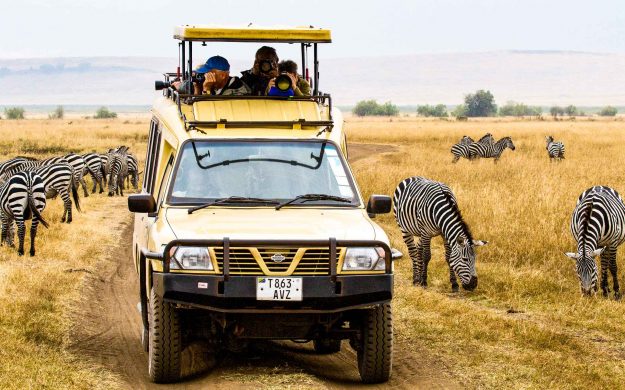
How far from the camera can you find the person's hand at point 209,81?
10125 millimetres

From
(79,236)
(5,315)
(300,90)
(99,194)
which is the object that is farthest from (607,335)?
(99,194)

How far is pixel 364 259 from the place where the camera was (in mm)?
7656

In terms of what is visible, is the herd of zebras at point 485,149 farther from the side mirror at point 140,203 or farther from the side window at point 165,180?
the side mirror at point 140,203

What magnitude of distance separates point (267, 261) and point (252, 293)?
0.25m

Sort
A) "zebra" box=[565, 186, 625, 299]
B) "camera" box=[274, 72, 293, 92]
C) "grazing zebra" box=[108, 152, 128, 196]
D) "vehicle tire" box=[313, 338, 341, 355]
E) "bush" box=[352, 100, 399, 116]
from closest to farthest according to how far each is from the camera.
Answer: "vehicle tire" box=[313, 338, 341, 355], "camera" box=[274, 72, 293, 92], "zebra" box=[565, 186, 625, 299], "grazing zebra" box=[108, 152, 128, 196], "bush" box=[352, 100, 399, 116]

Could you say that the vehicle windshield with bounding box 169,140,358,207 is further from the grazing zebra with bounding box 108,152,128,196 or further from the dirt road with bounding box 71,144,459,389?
the grazing zebra with bounding box 108,152,128,196

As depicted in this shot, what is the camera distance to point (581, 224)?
1327 centimetres

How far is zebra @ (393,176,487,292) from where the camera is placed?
13.0m

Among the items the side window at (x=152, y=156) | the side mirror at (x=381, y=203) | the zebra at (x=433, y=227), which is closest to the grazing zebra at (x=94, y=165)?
the zebra at (x=433, y=227)

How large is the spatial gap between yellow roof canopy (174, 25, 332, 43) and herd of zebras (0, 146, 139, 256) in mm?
6939

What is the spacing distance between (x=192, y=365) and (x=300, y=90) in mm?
3017

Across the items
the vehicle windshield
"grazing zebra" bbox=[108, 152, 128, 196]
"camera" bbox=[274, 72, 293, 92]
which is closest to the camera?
the vehicle windshield

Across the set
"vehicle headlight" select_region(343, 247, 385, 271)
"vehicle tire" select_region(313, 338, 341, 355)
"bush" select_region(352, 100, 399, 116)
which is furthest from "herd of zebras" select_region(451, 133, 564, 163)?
"bush" select_region(352, 100, 399, 116)

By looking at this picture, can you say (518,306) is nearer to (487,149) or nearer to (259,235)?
(259,235)
